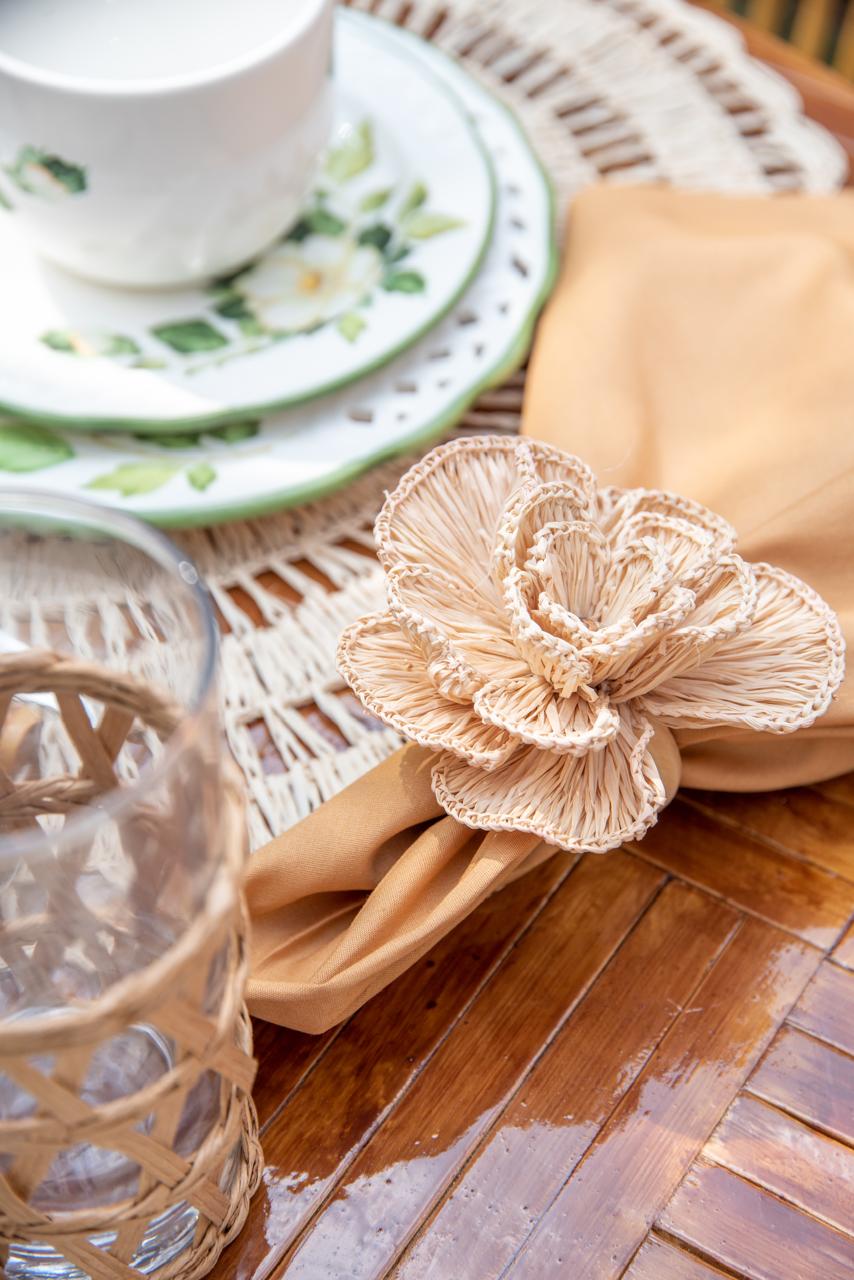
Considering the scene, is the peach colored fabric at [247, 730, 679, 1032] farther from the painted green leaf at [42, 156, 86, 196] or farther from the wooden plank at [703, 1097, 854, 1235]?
the painted green leaf at [42, 156, 86, 196]

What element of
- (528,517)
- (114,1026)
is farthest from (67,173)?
(114,1026)

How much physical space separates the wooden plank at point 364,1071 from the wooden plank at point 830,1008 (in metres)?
0.08

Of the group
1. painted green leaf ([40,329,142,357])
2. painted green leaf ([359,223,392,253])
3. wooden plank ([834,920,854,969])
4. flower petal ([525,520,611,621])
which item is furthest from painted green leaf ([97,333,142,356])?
wooden plank ([834,920,854,969])

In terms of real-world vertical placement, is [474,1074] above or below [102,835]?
below

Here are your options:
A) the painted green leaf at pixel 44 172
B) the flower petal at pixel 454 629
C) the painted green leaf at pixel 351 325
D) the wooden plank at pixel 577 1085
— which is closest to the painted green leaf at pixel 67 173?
the painted green leaf at pixel 44 172

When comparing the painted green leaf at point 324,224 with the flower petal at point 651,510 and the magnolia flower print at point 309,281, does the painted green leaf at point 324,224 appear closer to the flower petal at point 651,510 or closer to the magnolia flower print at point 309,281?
the magnolia flower print at point 309,281

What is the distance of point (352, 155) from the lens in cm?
56

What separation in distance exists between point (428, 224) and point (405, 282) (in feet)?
0.12

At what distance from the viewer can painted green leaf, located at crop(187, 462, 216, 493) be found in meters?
0.45

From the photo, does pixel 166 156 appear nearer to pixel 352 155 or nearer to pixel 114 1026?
pixel 352 155

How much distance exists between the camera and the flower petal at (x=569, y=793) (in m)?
0.34

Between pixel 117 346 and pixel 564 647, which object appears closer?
pixel 564 647

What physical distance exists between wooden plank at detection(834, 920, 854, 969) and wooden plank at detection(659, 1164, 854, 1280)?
74 mm

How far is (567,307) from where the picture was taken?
1.63ft
